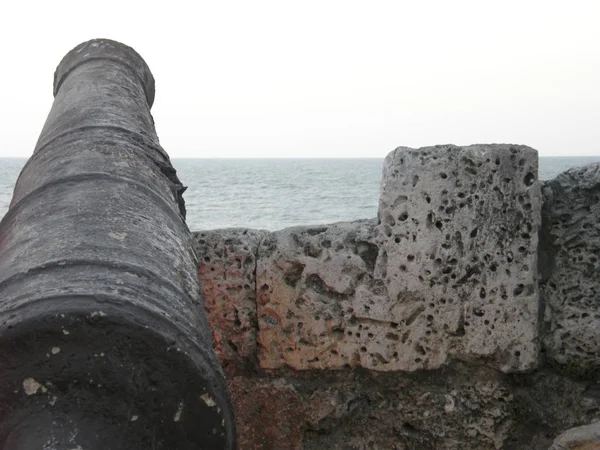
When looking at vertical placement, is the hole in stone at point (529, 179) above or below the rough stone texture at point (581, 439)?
above

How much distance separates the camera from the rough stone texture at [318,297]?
3.42 metres

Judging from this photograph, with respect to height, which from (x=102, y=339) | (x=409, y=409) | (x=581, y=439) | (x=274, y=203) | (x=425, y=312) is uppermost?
(x=102, y=339)

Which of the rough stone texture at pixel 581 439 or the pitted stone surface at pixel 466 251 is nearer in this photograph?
the rough stone texture at pixel 581 439

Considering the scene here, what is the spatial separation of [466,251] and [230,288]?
1023mm

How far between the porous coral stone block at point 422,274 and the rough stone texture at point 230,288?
7 centimetres

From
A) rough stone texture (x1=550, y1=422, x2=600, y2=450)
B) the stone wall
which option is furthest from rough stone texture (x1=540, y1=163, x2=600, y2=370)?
rough stone texture (x1=550, y1=422, x2=600, y2=450)

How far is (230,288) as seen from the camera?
3520mm

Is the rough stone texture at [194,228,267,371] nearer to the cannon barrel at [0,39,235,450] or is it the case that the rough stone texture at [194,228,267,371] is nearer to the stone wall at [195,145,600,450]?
the stone wall at [195,145,600,450]

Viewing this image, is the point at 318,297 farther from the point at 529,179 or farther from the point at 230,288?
the point at 529,179

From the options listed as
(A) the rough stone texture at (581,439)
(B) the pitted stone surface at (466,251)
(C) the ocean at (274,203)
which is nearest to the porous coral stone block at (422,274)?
(B) the pitted stone surface at (466,251)

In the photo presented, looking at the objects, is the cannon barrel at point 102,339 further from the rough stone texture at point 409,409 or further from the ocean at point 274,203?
the ocean at point 274,203

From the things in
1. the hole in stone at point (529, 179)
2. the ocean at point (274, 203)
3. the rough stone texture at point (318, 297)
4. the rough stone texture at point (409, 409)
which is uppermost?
the hole in stone at point (529, 179)

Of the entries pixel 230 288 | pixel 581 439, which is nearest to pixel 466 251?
pixel 581 439

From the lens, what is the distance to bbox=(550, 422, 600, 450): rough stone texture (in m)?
2.75
